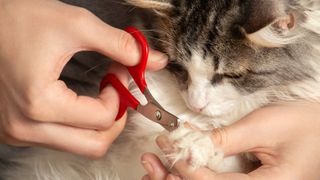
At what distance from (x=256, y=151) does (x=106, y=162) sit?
400 millimetres

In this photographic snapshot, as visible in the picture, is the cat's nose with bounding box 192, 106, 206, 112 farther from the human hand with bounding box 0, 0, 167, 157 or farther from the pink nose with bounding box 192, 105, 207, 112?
the human hand with bounding box 0, 0, 167, 157

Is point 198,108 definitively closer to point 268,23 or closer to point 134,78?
point 134,78

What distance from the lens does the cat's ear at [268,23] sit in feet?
2.59

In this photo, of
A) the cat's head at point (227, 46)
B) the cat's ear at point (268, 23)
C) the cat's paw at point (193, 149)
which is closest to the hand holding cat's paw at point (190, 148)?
the cat's paw at point (193, 149)

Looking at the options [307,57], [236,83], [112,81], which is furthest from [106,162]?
[307,57]

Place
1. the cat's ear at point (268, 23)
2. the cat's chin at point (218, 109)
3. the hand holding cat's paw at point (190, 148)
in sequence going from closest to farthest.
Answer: the cat's ear at point (268, 23), the hand holding cat's paw at point (190, 148), the cat's chin at point (218, 109)

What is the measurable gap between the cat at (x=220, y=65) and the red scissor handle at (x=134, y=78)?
3.1 inches

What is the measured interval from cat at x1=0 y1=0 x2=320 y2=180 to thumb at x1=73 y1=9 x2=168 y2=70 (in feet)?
0.31

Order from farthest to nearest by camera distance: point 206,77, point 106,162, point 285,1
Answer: point 106,162
point 206,77
point 285,1

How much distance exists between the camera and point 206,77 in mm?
946

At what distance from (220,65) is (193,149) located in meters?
0.18

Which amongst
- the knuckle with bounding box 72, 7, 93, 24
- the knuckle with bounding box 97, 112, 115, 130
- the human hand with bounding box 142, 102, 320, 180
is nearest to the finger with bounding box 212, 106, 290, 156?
the human hand with bounding box 142, 102, 320, 180

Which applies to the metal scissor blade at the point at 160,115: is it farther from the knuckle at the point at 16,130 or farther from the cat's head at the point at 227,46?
the knuckle at the point at 16,130

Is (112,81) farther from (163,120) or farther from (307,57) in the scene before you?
(307,57)
